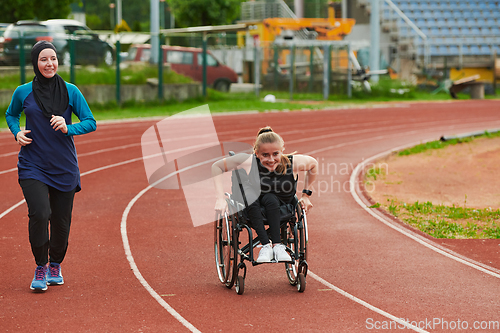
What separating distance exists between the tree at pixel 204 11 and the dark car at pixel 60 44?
2842 cm

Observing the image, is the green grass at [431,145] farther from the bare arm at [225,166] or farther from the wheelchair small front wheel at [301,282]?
the bare arm at [225,166]

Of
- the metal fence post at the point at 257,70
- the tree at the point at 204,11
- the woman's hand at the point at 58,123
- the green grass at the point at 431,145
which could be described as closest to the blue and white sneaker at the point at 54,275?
the woman's hand at the point at 58,123

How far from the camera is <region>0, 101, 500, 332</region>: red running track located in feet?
16.0

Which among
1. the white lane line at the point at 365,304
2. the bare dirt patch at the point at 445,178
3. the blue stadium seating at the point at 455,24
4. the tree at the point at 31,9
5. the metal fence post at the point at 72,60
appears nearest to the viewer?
the white lane line at the point at 365,304

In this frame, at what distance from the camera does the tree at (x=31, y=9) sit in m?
32.9

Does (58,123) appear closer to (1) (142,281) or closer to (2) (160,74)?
(1) (142,281)

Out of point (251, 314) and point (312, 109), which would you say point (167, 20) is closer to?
point (312, 109)

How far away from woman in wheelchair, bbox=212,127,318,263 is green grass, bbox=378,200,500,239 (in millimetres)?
2987

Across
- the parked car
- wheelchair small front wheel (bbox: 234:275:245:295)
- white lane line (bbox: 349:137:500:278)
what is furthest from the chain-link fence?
wheelchair small front wheel (bbox: 234:275:245:295)

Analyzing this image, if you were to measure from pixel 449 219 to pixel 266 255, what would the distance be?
4.13 meters

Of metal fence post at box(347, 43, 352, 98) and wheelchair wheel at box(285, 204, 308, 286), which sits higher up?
metal fence post at box(347, 43, 352, 98)

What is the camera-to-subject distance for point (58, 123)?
17.1 ft

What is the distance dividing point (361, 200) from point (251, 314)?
5109mm

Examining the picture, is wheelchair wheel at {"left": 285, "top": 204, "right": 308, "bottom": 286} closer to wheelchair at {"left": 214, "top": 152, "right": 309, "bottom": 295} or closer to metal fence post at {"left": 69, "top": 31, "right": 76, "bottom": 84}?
wheelchair at {"left": 214, "top": 152, "right": 309, "bottom": 295}
